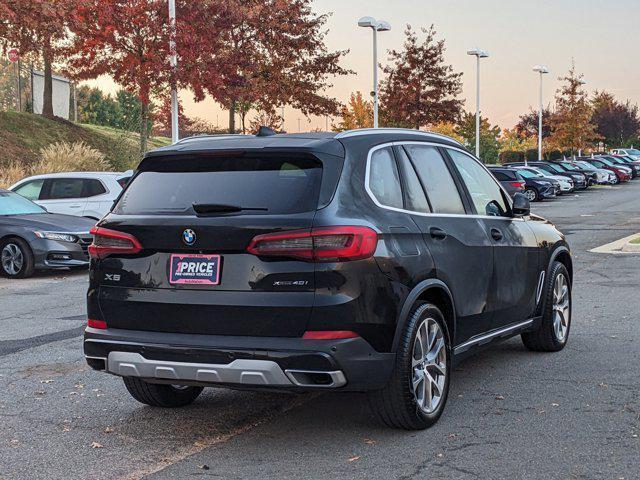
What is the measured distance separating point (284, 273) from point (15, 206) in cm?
1179

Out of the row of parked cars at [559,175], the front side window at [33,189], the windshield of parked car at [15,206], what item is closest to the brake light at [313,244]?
the windshield of parked car at [15,206]

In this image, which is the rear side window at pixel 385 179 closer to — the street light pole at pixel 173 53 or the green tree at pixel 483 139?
the street light pole at pixel 173 53

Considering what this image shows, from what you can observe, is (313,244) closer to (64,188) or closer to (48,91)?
(64,188)

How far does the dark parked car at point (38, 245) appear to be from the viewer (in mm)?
14711

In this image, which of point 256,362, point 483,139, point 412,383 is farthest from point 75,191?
point 483,139

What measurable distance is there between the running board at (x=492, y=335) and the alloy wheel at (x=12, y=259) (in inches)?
380

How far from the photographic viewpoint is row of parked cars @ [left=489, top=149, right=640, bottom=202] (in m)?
36.8

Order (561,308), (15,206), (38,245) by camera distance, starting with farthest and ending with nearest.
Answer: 1. (15,206)
2. (38,245)
3. (561,308)

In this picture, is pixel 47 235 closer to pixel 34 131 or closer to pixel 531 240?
pixel 531 240

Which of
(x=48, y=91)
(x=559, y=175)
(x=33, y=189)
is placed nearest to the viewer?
(x=33, y=189)

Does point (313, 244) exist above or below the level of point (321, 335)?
above

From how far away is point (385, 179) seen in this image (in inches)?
222

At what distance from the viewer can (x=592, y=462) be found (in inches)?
193

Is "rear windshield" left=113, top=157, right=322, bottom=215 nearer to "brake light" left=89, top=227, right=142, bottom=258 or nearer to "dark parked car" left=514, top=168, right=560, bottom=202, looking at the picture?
"brake light" left=89, top=227, right=142, bottom=258
